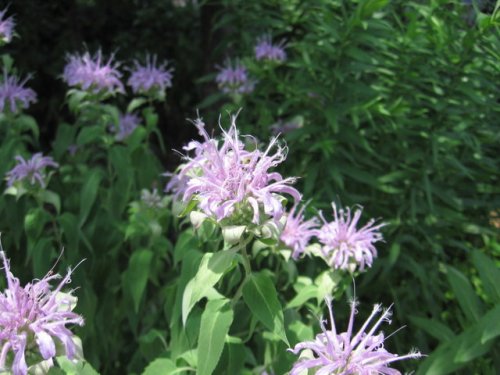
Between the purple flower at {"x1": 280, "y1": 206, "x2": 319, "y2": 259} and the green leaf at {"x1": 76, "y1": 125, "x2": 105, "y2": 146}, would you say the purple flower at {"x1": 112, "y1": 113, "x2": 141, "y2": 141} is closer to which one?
the green leaf at {"x1": 76, "y1": 125, "x2": 105, "y2": 146}

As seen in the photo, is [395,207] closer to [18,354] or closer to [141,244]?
[141,244]

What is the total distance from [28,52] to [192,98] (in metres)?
1.06

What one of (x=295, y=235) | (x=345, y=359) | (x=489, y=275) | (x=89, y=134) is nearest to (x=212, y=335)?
(x=345, y=359)

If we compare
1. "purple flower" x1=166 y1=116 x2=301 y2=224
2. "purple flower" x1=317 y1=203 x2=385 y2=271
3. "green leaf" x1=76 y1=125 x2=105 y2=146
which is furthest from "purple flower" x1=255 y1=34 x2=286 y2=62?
"purple flower" x1=166 y1=116 x2=301 y2=224

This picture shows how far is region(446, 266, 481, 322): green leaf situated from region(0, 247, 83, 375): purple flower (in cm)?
107

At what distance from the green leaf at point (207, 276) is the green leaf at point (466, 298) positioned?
0.81 m

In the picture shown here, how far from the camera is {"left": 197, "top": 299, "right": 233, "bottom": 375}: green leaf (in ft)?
3.62

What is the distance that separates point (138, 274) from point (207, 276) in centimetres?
69

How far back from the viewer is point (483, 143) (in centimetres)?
220

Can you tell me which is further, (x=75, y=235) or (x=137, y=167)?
(x=137, y=167)

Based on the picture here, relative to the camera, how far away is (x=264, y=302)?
3.79ft

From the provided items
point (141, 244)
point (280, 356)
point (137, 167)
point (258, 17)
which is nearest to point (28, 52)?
point (258, 17)

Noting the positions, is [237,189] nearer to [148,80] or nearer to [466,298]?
[466,298]

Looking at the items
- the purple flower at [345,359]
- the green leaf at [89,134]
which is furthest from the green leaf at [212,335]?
the green leaf at [89,134]
